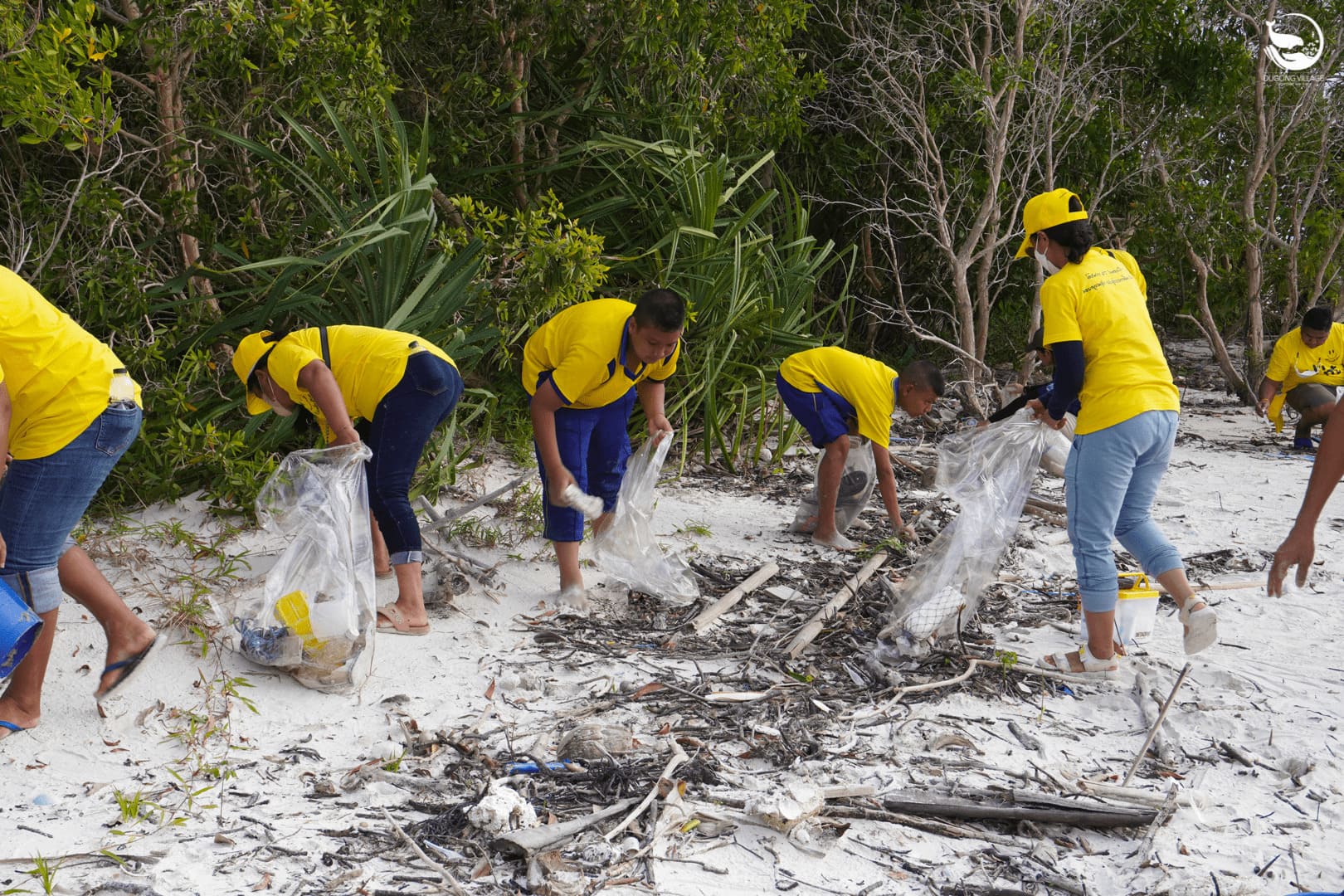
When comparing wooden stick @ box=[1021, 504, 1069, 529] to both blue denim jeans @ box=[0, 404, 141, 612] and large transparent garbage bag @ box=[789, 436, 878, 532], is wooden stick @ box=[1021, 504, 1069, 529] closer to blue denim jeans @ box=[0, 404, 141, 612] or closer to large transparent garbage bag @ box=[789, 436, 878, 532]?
large transparent garbage bag @ box=[789, 436, 878, 532]

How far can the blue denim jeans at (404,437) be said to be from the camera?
367 cm

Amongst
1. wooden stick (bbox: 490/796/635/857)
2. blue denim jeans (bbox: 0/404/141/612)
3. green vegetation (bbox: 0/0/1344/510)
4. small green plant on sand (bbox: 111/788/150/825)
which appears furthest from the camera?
green vegetation (bbox: 0/0/1344/510)

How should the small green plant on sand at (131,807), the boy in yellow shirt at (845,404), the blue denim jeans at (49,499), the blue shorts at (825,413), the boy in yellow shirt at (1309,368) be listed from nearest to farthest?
the small green plant on sand at (131,807)
the blue denim jeans at (49,499)
the boy in yellow shirt at (845,404)
the blue shorts at (825,413)
the boy in yellow shirt at (1309,368)

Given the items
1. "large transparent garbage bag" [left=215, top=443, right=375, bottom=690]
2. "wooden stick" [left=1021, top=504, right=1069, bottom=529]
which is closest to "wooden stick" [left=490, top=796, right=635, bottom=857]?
"large transparent garbage bag" [left=215, top=443, right=375, bottom=690]

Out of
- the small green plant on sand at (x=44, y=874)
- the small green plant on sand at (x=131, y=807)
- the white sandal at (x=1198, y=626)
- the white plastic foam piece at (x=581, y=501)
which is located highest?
the white sandal at (x=1198, y=626)

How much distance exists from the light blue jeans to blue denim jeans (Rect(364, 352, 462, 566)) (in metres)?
2.15

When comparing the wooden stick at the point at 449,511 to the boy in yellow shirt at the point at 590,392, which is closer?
the boy in yellow shirt at the point at 590,392

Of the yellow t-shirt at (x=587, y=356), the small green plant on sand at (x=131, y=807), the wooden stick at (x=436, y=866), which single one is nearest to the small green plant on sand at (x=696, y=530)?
the yellow t-shirt at (x=587, y=356)

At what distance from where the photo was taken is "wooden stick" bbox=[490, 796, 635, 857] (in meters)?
2.52

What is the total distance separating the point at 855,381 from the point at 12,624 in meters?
3.60

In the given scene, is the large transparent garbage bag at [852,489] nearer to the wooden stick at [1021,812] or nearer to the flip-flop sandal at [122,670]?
the wooden stick at [1021,812]

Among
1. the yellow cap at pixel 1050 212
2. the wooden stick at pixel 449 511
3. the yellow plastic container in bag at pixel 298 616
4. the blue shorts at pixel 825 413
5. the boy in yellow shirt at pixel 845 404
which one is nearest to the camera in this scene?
the yellow plastic container in bag at pixel 298 616

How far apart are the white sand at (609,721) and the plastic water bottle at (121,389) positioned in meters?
0.95

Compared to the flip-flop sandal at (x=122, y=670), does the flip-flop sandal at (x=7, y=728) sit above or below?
below
